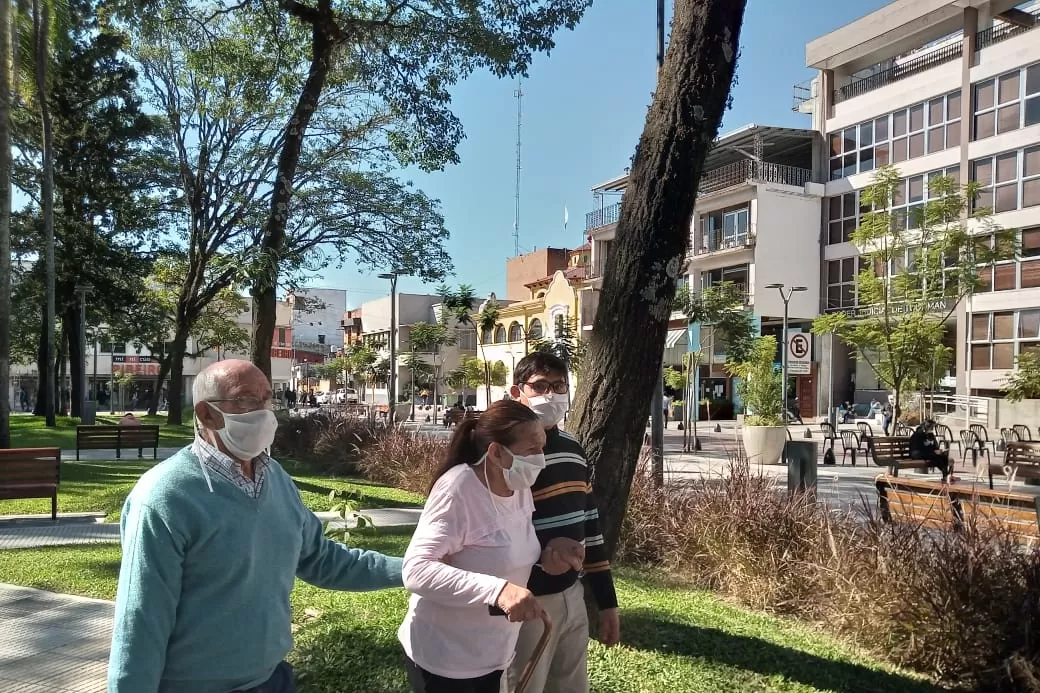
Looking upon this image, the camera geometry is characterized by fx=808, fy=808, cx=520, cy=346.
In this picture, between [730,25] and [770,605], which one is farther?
[770,605]

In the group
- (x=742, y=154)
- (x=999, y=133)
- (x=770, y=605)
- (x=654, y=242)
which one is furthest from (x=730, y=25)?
(x=742, y=154)

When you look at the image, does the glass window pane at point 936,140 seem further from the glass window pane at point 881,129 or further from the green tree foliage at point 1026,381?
the green tree foliage at point 1026,381

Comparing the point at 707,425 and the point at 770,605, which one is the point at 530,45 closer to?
the point at 770,605

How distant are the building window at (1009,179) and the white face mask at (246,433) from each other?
31086 millimetres

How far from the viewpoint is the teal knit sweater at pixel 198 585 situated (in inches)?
75.5

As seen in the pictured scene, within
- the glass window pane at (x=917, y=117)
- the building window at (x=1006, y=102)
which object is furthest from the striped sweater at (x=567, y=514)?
the glass window pane at (x=917, y=117)

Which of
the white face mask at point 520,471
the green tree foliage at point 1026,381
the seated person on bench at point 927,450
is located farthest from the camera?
the green tree foliage at point 1026,381

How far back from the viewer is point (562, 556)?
2.64m

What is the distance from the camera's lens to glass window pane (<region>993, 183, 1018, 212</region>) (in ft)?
95.6

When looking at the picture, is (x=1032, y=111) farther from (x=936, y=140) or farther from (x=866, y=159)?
(x=866, y=159)

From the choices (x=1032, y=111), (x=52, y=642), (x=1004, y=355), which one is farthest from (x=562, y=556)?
(x=1032, y=111)

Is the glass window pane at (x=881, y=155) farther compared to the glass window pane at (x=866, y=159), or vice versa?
the glass window pane at (x=866, y=159)

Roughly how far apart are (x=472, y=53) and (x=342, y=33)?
2.08m

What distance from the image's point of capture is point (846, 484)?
43.8 feet
